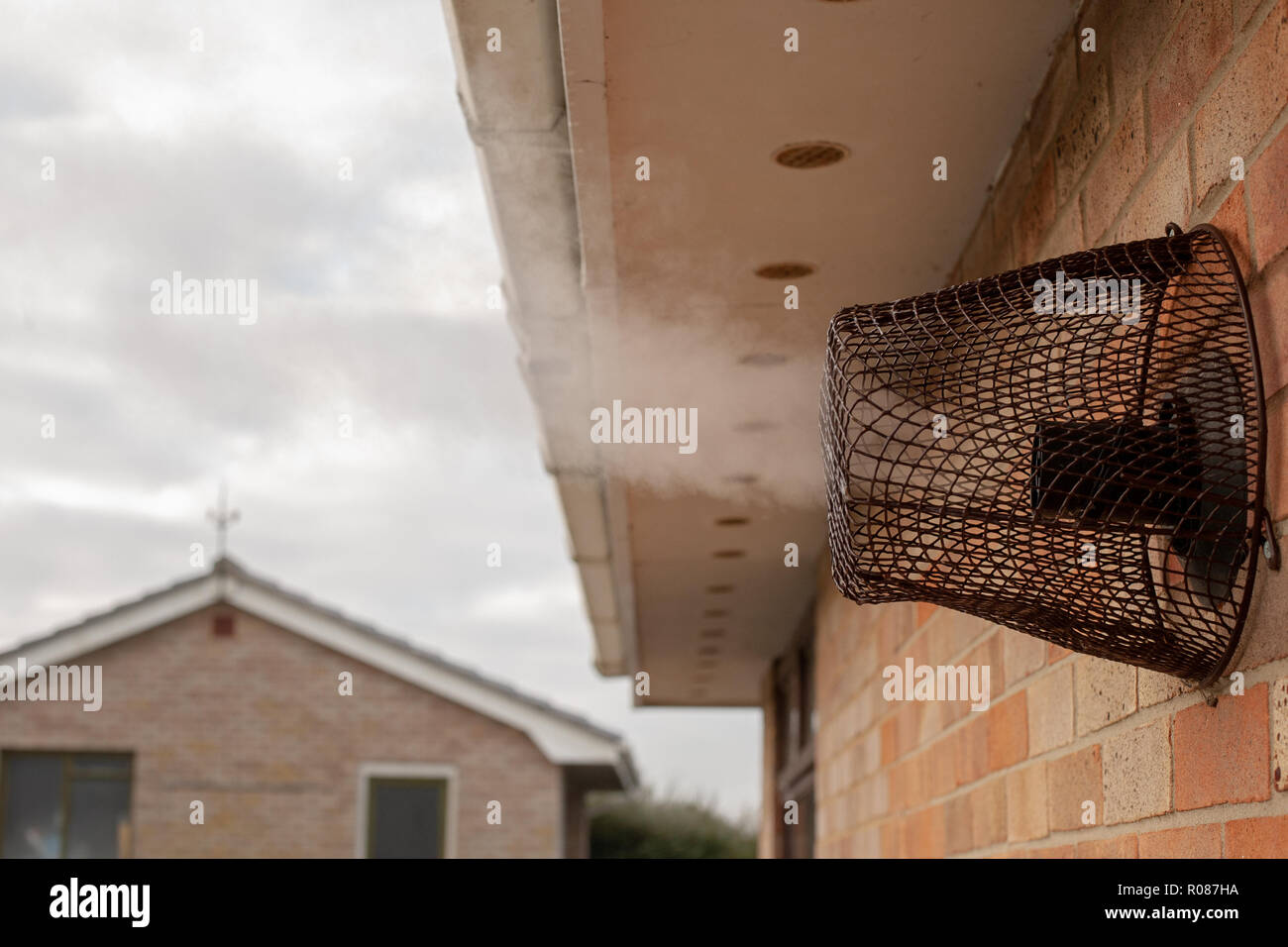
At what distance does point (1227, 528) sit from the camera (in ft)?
4.23

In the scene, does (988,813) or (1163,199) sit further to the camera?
(988,813)

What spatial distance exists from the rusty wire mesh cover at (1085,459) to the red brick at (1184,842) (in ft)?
0.66

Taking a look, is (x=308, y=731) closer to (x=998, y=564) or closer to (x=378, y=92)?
(x=378, y=92)

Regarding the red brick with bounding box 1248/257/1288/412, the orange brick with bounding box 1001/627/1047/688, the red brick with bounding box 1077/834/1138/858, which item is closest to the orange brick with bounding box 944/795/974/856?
the orange brick with bounding box 1001/627/1047/688

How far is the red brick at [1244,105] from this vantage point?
1304 mm

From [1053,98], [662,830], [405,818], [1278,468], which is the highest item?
[1053,98]

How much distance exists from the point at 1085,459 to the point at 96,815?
449 inches

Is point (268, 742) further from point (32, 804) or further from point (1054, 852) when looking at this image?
point (1054, 852)

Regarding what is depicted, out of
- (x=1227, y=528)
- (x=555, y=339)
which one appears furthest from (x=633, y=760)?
(x=1227, y=528)

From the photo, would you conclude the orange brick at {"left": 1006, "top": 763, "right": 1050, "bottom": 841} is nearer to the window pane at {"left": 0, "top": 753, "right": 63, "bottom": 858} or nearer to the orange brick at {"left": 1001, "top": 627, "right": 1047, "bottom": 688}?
the orange brick at {"left": 1001, "top": 627, "right": 1047, "bottom": 688}

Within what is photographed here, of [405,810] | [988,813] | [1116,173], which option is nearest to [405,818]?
[405,810]

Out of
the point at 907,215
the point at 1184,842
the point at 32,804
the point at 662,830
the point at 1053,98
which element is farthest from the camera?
the point at 662,830

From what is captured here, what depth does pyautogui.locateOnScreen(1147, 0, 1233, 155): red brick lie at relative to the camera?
1.48m

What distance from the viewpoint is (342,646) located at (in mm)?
11781
